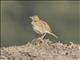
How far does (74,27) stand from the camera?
22969mm

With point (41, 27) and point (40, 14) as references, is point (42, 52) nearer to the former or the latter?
point (41, 27)

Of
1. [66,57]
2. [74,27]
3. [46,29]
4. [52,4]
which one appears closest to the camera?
[66,57]

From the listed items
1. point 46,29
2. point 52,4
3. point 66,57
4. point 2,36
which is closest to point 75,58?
point 66,57

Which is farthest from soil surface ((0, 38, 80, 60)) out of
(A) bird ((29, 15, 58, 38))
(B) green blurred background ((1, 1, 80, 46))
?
(B) green blurred background ((1, 1, 80, 46))

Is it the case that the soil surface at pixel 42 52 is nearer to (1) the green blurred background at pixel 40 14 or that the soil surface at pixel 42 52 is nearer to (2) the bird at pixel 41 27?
(2) the bird at pixel 41 27

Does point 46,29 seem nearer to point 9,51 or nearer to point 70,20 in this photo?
point 9,51

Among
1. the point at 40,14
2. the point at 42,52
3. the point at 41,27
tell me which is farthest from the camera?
the point at 40,14

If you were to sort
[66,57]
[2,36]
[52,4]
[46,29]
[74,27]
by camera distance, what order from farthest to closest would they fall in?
[52,4] < [74,27] < [2,36] < [46,29] < [66,57]

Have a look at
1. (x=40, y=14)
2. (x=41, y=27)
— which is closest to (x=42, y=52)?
(x=41, y=27)

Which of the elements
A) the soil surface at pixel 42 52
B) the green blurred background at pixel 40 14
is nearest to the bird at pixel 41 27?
the soil surface at pixel 42 52

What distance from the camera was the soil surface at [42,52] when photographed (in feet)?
29.1

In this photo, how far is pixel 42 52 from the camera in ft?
30.1

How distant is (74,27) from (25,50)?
45.4 feet

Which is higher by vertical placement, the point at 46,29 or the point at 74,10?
the point at 46,29
